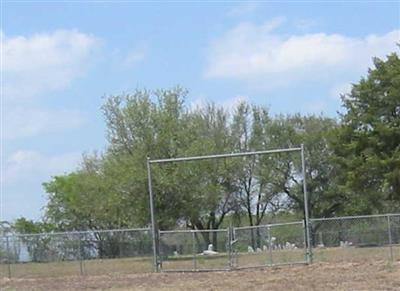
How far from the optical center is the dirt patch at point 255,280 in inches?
849

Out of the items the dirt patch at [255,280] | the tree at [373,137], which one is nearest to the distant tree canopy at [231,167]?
the tree at [373,137]

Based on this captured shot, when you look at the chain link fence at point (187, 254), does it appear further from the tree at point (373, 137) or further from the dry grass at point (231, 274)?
the tree at point (373, 137)

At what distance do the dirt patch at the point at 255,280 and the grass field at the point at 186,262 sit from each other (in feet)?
5.65

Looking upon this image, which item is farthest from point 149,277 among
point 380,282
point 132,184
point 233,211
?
point 233,211

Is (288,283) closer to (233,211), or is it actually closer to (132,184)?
(132,184)

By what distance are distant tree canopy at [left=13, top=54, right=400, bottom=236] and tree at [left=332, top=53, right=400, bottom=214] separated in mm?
60

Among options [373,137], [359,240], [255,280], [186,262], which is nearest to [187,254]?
[186,262]

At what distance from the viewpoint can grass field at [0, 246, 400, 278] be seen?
30.7 meters

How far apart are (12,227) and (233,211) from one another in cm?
1840

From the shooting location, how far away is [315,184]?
188ft

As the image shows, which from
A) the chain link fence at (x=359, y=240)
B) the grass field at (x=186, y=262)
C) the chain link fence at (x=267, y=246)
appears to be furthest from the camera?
the grass field at (x=186, y=262)

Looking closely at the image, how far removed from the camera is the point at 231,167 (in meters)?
49.8

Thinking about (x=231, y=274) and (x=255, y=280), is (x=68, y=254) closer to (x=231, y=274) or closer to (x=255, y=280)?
(x=231, y=274)

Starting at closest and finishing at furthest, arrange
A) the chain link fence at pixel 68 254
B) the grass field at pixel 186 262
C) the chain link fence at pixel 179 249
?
the grass field at pixel 186 262, the chain link fence at pixel 179 249, the chain link fence at pixel 68 254
